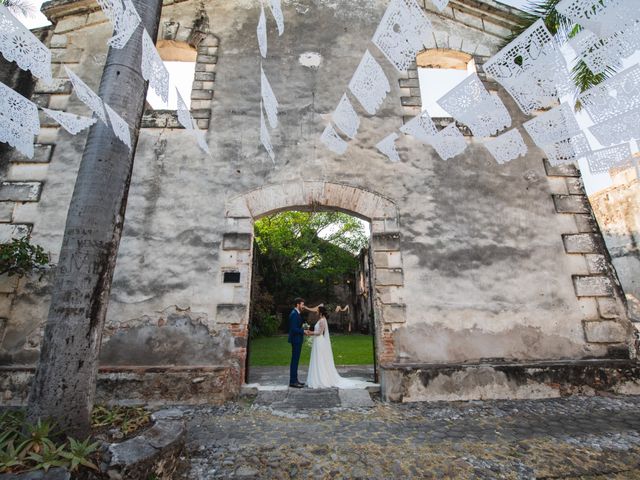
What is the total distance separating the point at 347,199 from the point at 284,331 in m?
16.3

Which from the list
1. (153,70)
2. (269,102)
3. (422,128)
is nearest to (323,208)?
(269,102)

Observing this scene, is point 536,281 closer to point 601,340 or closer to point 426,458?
point 601,340

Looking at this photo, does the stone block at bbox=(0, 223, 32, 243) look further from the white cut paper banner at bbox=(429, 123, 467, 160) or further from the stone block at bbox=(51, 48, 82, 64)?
the white cut paper banner at bbox=(429, 123, 467, 160)

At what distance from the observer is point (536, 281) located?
16.4 feet

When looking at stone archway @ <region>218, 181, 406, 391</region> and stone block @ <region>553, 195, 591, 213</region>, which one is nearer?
stone archway @ <region>218, 181, 406, 391</region>

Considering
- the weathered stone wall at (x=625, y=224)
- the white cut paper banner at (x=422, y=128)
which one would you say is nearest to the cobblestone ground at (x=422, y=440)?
the white cut paper banner at (x=422, y=128)

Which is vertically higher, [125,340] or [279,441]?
[125,340]

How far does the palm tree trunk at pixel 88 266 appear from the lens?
2.27 m

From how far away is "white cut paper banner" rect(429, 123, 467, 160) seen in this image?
17.8ft

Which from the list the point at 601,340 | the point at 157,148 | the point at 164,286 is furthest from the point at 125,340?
the point at 601,340

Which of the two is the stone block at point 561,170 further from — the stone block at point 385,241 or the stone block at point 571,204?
the stone block at point 385,241

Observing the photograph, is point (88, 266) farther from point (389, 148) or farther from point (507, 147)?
point (507, 147)

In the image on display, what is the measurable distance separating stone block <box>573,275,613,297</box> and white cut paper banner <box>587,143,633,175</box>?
6.00 feet

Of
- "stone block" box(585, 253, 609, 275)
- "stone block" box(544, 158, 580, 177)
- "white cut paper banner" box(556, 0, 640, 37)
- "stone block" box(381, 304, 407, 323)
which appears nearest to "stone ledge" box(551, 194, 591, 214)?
"stone block" box(544, 158, 580, 177)
